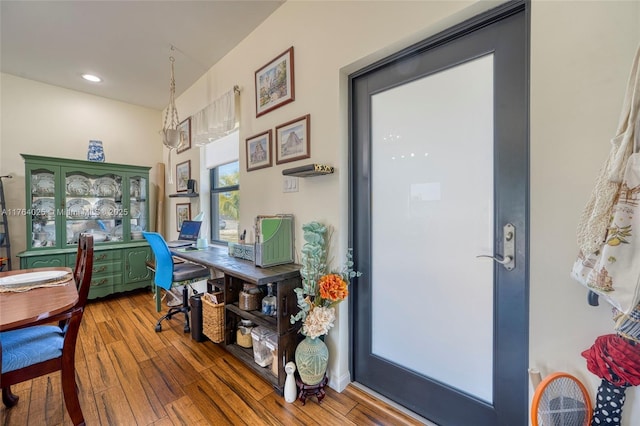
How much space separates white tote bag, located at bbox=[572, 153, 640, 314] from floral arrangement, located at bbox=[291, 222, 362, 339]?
107cm

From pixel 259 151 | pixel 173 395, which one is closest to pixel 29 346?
pixel 173 395

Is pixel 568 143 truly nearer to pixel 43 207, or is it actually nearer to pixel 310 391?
pixel 310 391

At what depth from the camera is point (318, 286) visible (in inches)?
65.1

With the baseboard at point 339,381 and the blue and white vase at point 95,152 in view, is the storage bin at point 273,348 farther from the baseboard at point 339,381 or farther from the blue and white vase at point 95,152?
the blue and white vase at point 95,152

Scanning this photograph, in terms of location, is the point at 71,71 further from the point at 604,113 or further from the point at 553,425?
the point at 553,425

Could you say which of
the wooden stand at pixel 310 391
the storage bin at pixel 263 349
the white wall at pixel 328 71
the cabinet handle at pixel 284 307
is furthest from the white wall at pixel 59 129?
the wooden stand at pixel 310 391

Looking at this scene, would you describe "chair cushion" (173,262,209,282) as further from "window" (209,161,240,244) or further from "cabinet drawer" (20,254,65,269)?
"cabinet drawer" (20,254,65,269)

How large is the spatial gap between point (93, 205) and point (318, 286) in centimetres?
375

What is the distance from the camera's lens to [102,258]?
344 centimetres

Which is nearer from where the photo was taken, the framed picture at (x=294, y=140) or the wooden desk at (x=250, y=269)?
the wooden desk at (x=250, y=269)

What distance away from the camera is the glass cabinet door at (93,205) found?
3.38m

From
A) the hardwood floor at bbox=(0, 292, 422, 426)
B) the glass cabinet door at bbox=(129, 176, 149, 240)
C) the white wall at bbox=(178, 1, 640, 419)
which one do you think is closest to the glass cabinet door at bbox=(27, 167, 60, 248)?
the glass cabinet door at bbox=(129, 176, 149, 240)

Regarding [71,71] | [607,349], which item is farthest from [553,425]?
[71,71]

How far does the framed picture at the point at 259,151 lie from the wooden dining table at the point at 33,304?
59.6 inches
